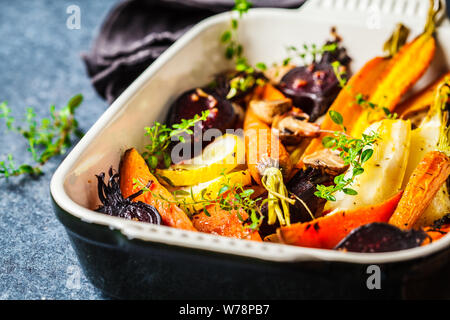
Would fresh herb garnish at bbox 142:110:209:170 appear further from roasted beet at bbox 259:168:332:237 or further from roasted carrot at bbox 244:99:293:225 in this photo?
roasted beet at bbox 259:168:332:237

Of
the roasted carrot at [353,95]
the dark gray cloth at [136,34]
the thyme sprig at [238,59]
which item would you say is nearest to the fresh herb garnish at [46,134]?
the dark gray cloth at [136,34]

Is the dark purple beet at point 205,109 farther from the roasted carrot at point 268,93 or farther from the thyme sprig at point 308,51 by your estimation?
the thyme sprig at point 308,51

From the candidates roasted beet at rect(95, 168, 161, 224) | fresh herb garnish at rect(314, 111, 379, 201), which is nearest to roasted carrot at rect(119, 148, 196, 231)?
roasted beet at rect(95, 168, 161, 224)

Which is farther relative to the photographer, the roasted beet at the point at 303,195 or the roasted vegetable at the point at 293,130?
the roasted vegetable at the point at 293,130
